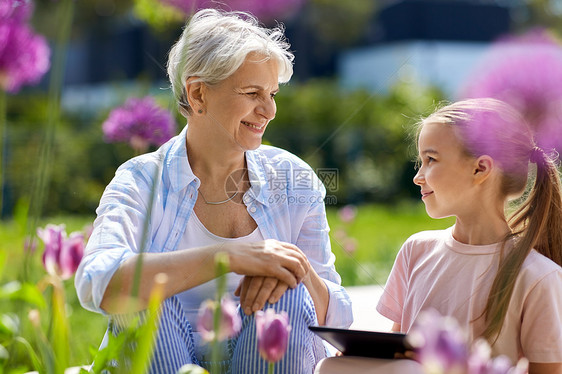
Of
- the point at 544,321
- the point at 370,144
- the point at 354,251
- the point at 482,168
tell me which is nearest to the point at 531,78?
the point at 482,168

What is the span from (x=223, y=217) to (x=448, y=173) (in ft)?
1.92

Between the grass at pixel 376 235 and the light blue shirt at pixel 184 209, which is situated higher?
the light blue shirt at pixel 184 209

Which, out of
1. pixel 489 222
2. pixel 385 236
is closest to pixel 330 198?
pixel 489 222

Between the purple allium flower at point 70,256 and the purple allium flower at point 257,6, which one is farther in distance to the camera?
the purple allium flower at point 257,6

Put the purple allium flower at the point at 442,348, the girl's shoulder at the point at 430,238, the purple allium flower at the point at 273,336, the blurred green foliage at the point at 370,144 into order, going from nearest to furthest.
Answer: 1. the purple allium flower at the point at 442,348
2. the purple allium flower at the point at 273,336
3. the girl's shoulder at the point at 430,238
4. the blurred green foliage at the point at 370,144

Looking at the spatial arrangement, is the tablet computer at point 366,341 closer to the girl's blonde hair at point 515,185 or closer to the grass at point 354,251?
the girl's blonde hair at point 515,185

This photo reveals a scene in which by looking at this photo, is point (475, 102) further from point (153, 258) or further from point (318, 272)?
point (153, 258)

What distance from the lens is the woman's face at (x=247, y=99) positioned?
1.68 metres

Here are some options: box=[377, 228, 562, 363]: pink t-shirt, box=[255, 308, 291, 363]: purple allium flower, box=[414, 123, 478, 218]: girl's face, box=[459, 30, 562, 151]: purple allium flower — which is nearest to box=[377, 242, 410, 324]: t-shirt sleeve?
box=[377, 228, 562, 363]: pink t-shirt

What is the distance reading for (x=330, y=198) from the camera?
1.95 meters

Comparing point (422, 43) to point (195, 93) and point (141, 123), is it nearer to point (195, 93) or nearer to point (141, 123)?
point (195, 93)

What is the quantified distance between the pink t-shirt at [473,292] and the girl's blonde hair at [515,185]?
0.02 m

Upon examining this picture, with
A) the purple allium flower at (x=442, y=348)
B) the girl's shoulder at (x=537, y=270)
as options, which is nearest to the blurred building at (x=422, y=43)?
the girl's shoulder at (x=537, y=270)

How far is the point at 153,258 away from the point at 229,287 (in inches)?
11.7
